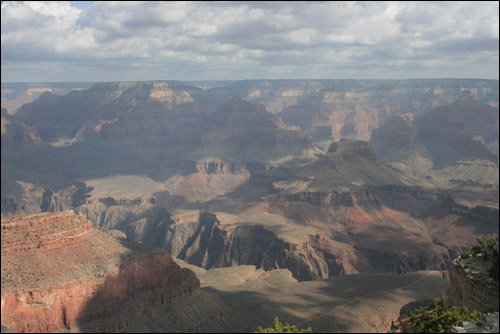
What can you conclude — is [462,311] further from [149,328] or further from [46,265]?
[46,265]

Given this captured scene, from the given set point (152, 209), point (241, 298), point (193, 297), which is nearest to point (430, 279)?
point (241, 298)

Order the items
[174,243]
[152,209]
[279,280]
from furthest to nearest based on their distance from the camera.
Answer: [152,209] < [174,243] < [279,280]

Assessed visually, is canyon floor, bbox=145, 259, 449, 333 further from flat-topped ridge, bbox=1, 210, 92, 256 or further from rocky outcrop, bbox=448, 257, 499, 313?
rocky outcrop, bbox=448, 257, 499, 313

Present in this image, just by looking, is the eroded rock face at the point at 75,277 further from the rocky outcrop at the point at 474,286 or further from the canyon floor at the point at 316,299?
the rocky outcrop at the point at 474,286

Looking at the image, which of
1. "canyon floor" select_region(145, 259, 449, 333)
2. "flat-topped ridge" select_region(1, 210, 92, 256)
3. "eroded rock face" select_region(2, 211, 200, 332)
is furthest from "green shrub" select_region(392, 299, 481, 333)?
"flat-topped ridge" select_region(1, 210, 92, 256)

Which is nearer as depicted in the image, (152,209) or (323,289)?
(323,289)

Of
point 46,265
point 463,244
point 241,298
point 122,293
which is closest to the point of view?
point 46,265
